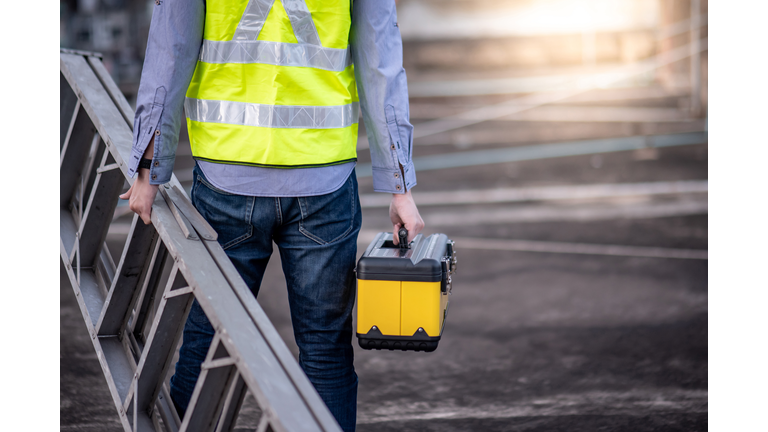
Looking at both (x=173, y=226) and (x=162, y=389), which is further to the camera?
(x=162, y=389)

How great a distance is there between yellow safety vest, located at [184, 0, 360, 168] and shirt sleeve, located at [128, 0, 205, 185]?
0.06m

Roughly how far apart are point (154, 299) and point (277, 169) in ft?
2.38

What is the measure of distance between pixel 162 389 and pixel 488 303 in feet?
9.59

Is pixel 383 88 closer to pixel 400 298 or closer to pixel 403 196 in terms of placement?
pixel 403 196

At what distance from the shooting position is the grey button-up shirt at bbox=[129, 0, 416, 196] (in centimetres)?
212

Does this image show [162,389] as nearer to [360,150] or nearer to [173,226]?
[173,226]

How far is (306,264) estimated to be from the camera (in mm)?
2283

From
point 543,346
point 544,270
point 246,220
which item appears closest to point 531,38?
point 544,270

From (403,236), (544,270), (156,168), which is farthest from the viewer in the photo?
(544,270)

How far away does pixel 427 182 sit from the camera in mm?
9141

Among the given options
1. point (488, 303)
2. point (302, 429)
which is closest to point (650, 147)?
point (488, 303)

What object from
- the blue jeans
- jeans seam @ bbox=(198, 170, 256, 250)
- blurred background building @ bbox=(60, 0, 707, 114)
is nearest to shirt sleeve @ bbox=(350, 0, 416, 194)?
the blue jeans

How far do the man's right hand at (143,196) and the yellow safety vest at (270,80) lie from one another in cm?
18

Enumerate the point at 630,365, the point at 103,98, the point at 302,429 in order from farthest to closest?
the point at 630,365 → the point at 103,98 → the point at 302,429
